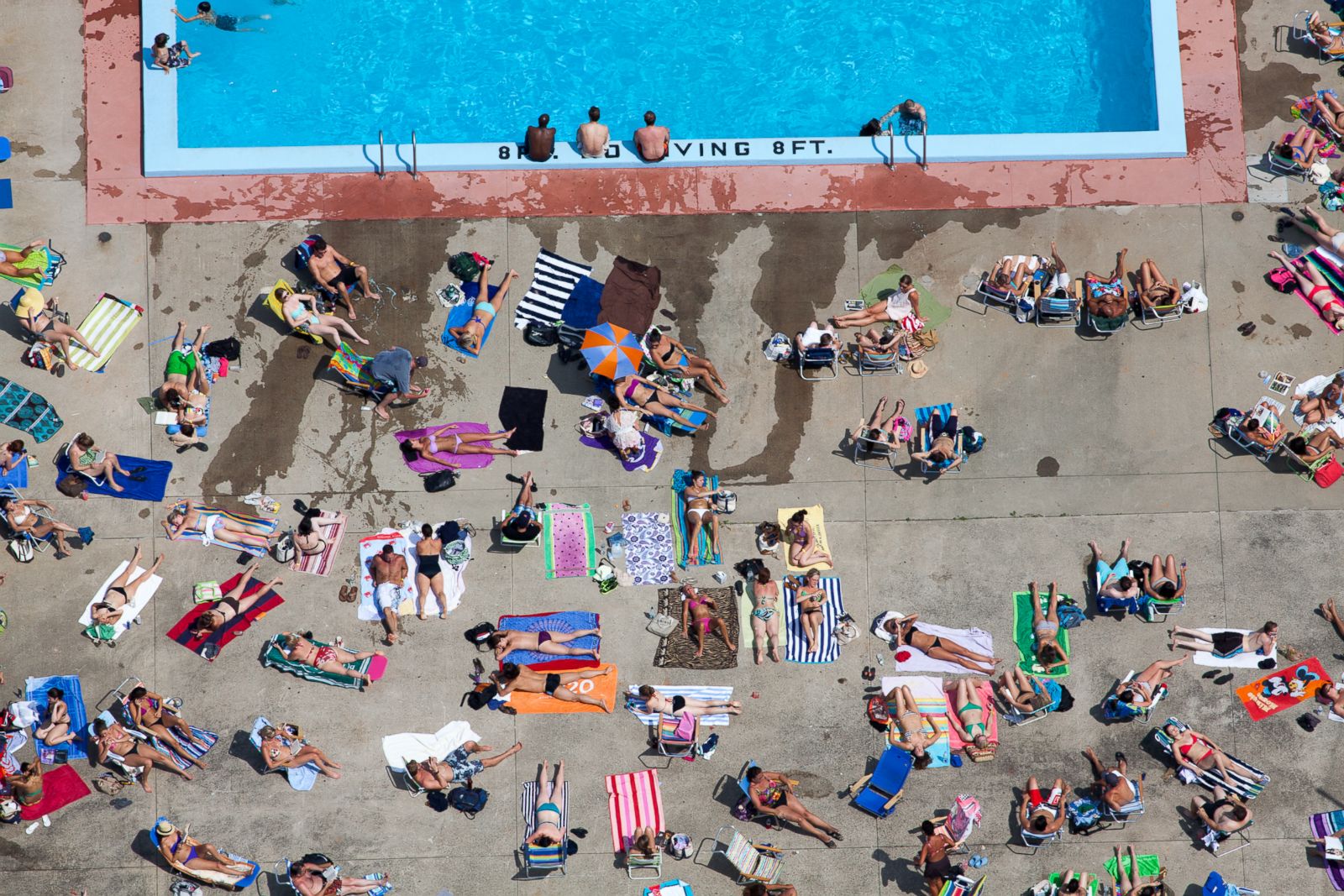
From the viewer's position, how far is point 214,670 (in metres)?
16.5

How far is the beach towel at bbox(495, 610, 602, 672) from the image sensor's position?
1644cm

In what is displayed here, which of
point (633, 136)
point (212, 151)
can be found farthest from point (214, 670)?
point (633, 136)

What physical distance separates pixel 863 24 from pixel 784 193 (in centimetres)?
305

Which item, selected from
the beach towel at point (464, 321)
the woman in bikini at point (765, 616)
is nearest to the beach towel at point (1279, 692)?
the woman in bikini at point (765, 616)

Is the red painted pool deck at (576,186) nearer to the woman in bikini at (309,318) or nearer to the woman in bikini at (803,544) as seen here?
the woman in bikini at (309,318)

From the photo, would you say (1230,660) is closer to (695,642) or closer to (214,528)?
(695,642)

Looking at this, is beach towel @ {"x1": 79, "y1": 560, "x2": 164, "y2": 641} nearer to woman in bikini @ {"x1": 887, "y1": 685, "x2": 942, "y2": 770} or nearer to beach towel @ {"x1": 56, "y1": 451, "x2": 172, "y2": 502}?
beach towel @ {"x1": 56, "y1": 451, "x2": 172, "y2": 502}

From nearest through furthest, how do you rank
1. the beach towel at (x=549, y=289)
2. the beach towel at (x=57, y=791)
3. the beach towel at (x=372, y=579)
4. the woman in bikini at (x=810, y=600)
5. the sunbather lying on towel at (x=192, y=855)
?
the sunbather lying on towel at (x=192, y=855) < the beach towel at (x=57, y=791) < the woman in bikini at (x=810, y=600) < the beach towel at (x=372, y=579) < the beach towel at (x=549, y=289)

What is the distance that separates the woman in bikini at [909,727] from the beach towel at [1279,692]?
4.69 m

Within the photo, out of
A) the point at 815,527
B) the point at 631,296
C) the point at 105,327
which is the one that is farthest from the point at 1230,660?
the point at 105,327

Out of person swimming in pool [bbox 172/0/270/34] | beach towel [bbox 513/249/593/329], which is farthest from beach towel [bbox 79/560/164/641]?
person swimming in pool [bbox 172/0/270/34]

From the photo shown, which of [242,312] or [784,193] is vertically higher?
[784,193]

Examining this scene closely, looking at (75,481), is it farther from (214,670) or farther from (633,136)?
(633,136)

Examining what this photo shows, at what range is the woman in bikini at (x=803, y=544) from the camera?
54.1ft
